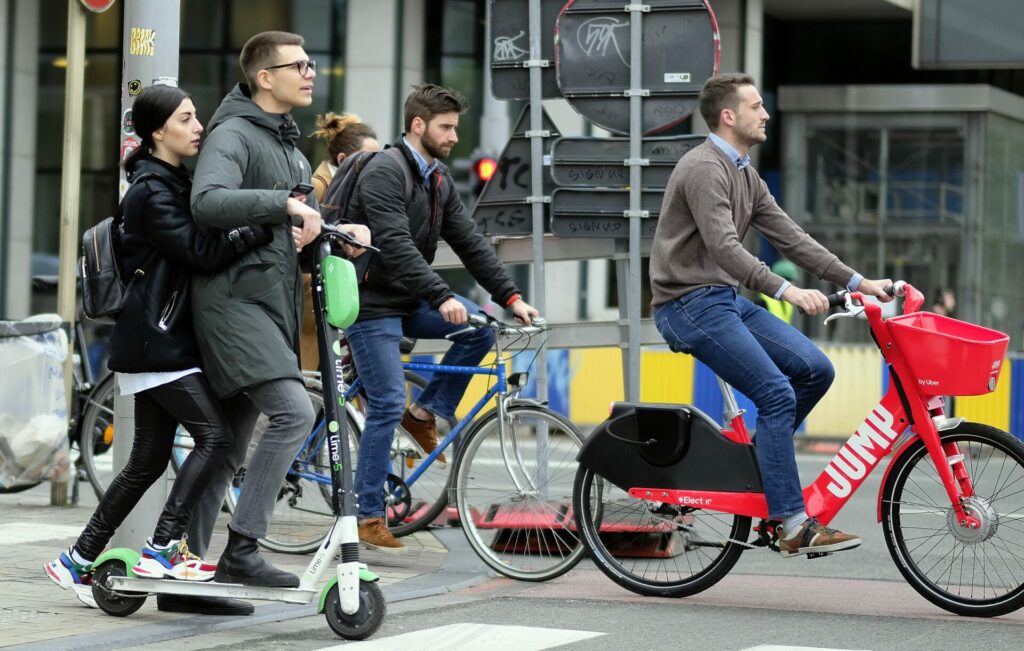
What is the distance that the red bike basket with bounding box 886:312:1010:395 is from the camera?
584 cm

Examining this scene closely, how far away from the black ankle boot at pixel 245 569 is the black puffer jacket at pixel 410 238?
1615 millimetres

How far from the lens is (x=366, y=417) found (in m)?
6.99

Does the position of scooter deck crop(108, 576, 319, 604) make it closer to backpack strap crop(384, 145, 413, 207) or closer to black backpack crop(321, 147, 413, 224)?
black backpack crop(321, 147, 413, 224)

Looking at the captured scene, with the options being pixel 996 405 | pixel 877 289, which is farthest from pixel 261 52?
pixel 996 405

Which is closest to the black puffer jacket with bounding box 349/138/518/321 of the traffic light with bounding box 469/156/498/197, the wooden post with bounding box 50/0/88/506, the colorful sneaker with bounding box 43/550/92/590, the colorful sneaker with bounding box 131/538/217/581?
the colorful sneaker with bounding box 131/538/217/581

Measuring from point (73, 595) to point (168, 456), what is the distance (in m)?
0.72

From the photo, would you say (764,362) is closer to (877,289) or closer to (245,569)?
(877,289)

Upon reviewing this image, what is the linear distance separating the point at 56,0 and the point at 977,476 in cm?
2190

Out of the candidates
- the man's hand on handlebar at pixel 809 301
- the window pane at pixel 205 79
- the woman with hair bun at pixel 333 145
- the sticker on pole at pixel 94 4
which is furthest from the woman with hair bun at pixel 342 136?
the window pane at pixel 205 79

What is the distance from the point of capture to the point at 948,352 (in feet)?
19.3

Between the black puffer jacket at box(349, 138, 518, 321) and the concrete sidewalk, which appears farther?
the black puffer jacket at box(349, 138, 518, 321)

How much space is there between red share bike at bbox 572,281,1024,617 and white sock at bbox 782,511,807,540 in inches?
3.8

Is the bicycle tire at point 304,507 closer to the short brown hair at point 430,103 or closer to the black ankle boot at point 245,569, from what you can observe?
the short brown hair at point 430,103

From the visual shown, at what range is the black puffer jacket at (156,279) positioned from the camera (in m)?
5.37
